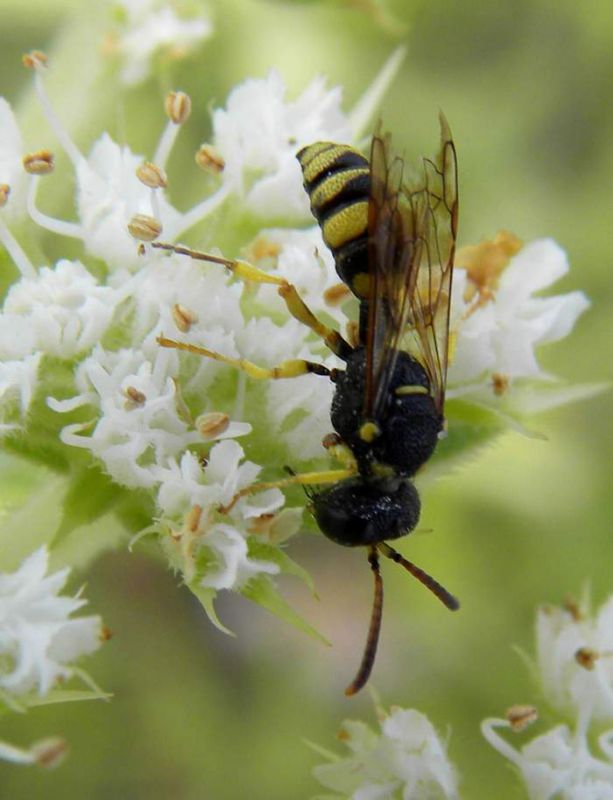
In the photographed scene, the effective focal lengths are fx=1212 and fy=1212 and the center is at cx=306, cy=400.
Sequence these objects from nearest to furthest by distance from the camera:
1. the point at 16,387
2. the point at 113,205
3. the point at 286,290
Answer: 1. the point at 16,387
2. the point at 286,290
3. the point at 113,205

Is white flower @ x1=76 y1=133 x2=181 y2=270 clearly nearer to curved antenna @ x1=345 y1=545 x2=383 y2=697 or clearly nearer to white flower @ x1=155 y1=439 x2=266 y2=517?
white flower @ x1=155 y1=439 x2=266 y2=517

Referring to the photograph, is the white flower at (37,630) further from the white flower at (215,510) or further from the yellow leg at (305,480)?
the yellow leg at (305,480)

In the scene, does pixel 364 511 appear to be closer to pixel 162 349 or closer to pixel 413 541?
pixel 162 349

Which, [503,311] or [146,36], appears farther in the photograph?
[146,36]

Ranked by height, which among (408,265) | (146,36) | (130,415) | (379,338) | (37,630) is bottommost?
(37,630)

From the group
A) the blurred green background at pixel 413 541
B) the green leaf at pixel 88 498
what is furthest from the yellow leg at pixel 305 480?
the blurred green background at pixel 413 541

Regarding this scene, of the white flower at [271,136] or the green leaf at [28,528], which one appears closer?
the green leaf at [28,528]

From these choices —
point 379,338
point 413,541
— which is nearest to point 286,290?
point 379,338

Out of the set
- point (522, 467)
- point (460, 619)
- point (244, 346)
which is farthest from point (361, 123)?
point (460, 619)
